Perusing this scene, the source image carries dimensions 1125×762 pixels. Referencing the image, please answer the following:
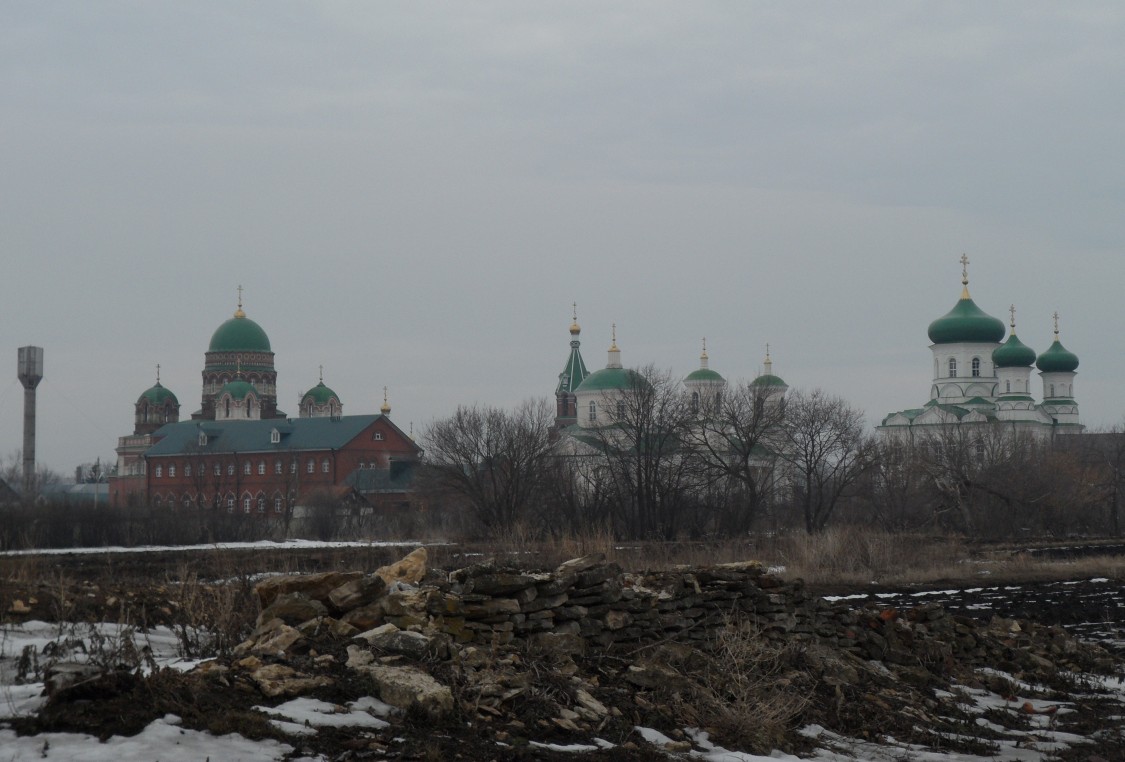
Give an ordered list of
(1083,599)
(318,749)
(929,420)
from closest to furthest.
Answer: (318,749)
(1083,599)
(929,420)

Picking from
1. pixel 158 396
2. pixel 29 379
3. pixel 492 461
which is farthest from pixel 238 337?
pixel 492 461

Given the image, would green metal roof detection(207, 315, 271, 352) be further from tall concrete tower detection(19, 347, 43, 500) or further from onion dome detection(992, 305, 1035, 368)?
onion dome detection(992, 305, 1035, 368)

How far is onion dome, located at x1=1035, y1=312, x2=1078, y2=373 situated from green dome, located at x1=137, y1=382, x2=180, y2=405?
7136 centimetres

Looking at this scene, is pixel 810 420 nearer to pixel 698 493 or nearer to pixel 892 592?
pixel 698 493

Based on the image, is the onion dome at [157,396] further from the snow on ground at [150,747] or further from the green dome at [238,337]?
the snow on ground at [150,747]

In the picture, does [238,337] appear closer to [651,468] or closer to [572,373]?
[572,373]

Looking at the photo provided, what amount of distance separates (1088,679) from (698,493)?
37.0 m

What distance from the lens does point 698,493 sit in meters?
51.4

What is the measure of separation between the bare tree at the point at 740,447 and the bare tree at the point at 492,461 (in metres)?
7.21

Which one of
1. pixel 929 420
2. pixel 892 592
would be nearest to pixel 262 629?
pixel 892 592

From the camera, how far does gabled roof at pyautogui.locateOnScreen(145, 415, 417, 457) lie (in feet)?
314

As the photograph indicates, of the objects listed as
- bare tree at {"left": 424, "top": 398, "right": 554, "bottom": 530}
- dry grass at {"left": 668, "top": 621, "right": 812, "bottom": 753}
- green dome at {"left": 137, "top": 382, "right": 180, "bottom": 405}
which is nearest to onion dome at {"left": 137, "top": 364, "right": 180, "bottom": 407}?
green dome at {"left": 137, "top": 382, "right": 180, "bottom": 405}

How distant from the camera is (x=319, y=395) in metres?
110

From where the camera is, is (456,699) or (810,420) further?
(810,420)
